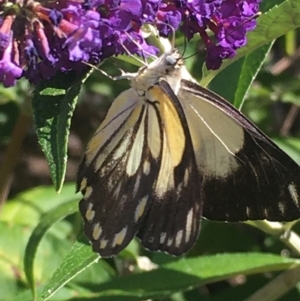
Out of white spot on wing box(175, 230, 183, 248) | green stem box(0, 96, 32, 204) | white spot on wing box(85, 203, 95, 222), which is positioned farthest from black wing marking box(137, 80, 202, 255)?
green stem box(0, 96, 32, 204)

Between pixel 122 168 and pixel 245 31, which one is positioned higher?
pixel 245 31

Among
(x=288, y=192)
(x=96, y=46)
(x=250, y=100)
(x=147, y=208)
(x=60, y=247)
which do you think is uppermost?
(x=96, y=46)

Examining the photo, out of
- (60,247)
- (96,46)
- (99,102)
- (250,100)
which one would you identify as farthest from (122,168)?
(99,102)

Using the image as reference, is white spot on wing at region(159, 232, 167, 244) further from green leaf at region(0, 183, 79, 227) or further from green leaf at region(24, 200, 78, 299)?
green leaf at region(0, 183, 79, 227)

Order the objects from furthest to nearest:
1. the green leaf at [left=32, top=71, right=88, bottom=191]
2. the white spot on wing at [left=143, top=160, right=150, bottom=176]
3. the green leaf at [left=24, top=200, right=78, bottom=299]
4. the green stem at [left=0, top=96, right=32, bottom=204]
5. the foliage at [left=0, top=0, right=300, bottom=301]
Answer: the green stem at [left=0, top=96, right=32, bottom=204], the green leaf at [left=24, top=200, right=78, bottom=299], the white spot on wing at [left=143, top=160, right=150, bottom=176], the foliage at [left=0, top=0, right=300, bottom=301], the green leaf at [left=32, top=71, right=88, bottom=191]

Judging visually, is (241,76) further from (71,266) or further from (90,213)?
(71,266)

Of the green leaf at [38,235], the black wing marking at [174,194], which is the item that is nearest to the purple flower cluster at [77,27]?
the black wing marking at [174,194]

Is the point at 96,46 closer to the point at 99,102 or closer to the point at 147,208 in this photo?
the point at 147,208
